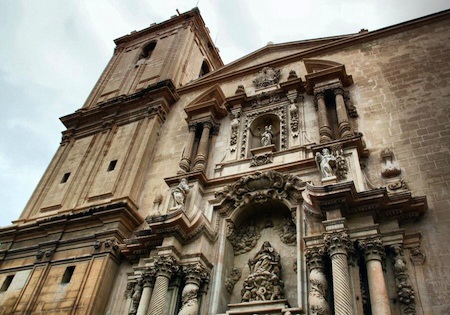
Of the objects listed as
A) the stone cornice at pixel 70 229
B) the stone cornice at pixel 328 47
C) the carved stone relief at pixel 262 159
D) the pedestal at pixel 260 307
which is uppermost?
the stone cornice at pixel 328 47

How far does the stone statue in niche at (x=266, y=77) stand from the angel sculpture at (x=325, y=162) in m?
5.27

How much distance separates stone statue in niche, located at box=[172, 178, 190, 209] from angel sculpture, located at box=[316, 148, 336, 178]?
12.0 feet

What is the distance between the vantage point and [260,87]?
15352mm

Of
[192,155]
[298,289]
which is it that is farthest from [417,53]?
[298,289]

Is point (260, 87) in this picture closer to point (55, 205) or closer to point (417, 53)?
point (417, 53)

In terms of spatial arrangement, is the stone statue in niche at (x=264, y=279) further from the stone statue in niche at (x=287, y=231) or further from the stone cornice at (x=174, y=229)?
the stone cornice at (x=174, y=229)

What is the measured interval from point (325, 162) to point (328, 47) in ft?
22.0

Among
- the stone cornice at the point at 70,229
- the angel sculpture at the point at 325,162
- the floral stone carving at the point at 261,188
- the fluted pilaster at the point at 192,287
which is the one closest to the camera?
the fluted pilaster at the point at 192,287

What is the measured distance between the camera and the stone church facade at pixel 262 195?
8.83 m

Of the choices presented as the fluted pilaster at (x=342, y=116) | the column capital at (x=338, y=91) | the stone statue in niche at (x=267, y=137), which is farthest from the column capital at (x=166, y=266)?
the column capital at (x=338, y=91)

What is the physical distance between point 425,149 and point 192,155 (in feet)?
22.4

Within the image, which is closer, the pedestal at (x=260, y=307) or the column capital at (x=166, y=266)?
the pedestal at (x=260, y=307)

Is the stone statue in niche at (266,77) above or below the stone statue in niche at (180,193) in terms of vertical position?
above

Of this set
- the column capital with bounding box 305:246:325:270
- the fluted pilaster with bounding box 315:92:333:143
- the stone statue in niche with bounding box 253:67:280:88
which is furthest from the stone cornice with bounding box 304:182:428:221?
the stone statue in niche with bounding box 253:67:280:88
